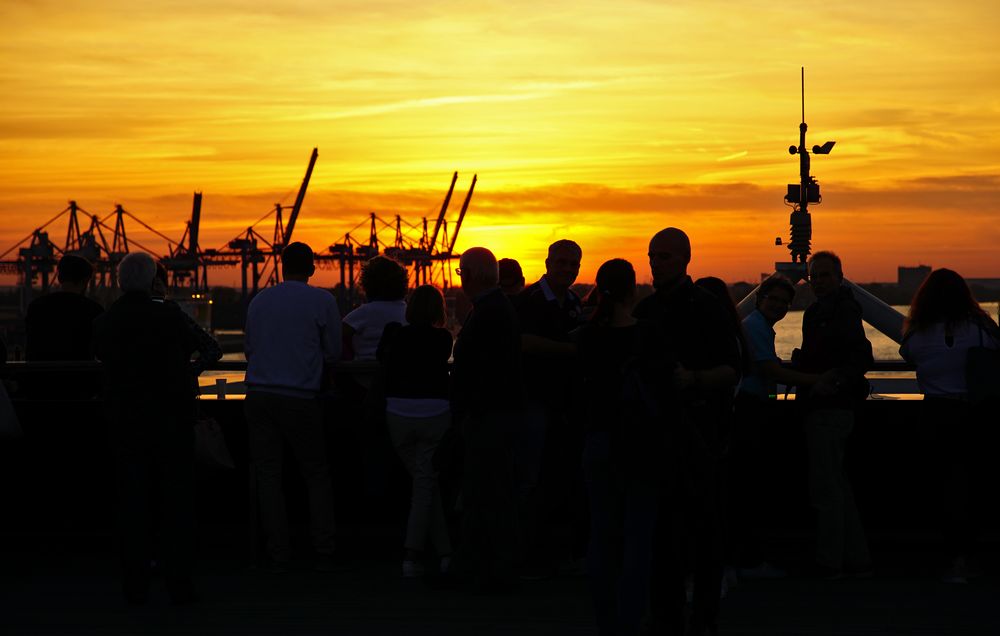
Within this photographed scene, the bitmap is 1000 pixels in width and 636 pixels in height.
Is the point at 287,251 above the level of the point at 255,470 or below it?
above

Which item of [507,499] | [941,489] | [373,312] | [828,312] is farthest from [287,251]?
[941,489]

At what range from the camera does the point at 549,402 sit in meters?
6.41

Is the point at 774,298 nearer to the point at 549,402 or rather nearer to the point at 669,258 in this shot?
the point at 549,402

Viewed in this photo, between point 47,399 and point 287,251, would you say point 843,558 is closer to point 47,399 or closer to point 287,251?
point 287,251

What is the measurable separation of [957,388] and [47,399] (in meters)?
4.54

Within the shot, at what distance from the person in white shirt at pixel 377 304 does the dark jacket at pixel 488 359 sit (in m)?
0.80

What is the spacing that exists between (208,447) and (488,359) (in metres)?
1.47

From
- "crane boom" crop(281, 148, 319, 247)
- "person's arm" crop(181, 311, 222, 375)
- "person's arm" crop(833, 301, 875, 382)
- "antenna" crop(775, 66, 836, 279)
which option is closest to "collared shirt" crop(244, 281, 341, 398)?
"person's arm" crop(181, 311, 222, 375)

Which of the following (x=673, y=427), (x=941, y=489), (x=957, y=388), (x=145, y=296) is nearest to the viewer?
(x=673, y=427)

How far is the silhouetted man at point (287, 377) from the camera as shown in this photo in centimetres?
660

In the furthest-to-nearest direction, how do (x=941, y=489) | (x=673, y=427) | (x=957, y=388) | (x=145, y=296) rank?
1. (x=941, y=489)
2. (x=957, y=388)
3. (x=145, y=296)
4. (x=673, y=427)

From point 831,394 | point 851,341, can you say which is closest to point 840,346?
point 851,341

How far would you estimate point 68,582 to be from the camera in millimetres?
6605

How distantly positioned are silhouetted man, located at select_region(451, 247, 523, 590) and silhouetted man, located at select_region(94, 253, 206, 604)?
116 centimetres
